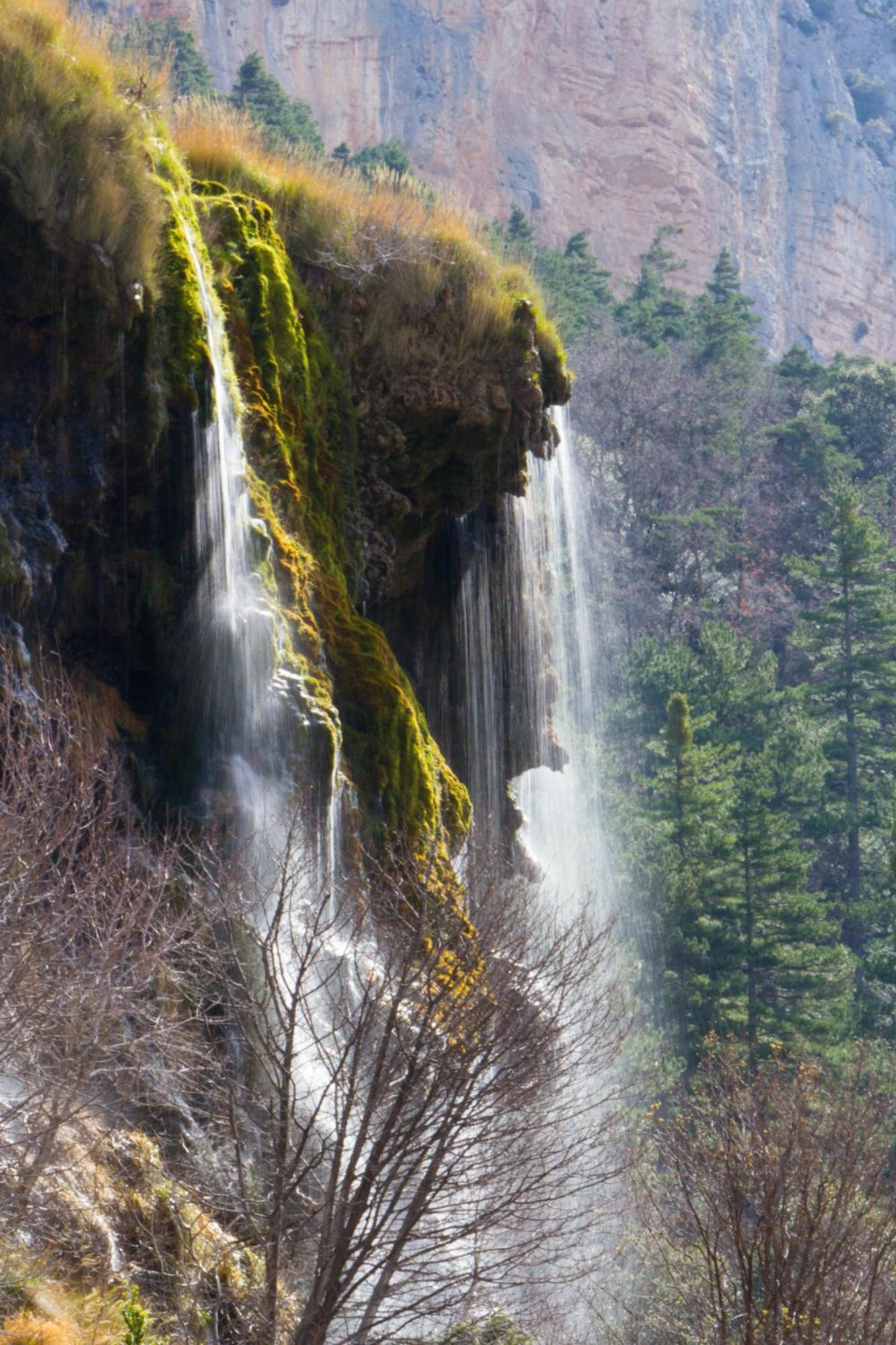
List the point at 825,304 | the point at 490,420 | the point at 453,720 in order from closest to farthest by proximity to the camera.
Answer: the point at 490,420
the point at 453,720
the point at 825,304

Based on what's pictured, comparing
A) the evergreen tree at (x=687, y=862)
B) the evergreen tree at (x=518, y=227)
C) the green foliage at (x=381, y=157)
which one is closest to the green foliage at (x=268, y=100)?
the green foliage at (x=381, y=157)

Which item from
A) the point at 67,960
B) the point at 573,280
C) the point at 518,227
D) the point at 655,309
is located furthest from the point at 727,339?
the point at 67,960

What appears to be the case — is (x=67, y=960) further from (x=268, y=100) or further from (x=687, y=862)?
(x=268, y=100)

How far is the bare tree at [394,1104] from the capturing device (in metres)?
7.66

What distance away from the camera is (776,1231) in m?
10.8

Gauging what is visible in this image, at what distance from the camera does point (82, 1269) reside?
774 centimetres

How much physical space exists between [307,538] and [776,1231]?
6.42 m

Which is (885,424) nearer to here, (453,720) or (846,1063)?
(846,1063)

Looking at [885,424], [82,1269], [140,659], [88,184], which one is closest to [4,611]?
[140,659]

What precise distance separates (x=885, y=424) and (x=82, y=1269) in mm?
39396

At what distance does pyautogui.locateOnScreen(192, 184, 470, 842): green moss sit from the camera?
40.1 ft

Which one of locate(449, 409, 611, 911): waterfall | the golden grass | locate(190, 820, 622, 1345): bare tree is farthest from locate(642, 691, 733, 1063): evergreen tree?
the golden grass

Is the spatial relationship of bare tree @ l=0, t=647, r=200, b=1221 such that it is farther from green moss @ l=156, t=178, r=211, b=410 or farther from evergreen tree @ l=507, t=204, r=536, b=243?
evergreen tree @ l=507, t=204, r=536, b=243

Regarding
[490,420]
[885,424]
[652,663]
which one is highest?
[885,424]
